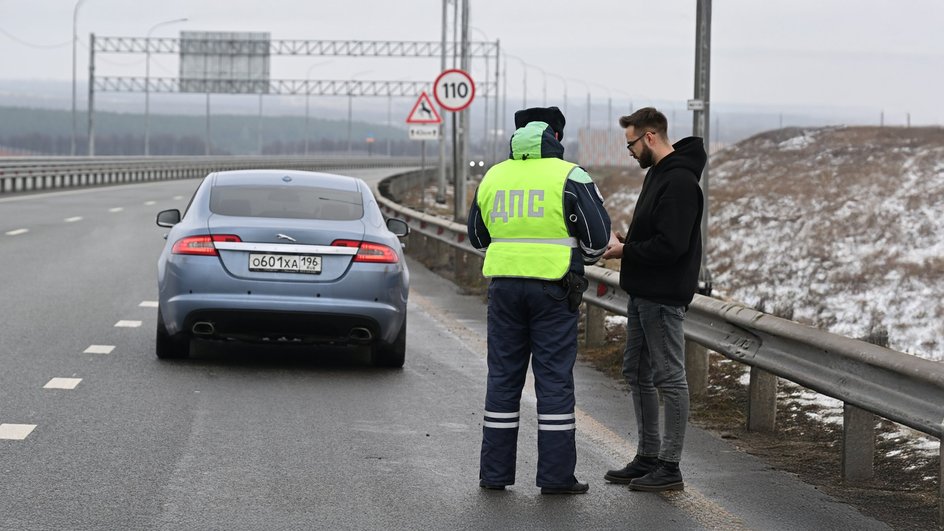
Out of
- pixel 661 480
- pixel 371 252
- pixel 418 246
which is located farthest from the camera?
pixel 418 246

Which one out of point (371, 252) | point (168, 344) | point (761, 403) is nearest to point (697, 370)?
point (761, 403)

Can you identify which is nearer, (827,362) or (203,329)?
(827,362)

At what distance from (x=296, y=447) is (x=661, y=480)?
6.40 feet

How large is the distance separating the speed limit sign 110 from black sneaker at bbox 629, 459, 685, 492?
57.1ft

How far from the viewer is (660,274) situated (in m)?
7.14

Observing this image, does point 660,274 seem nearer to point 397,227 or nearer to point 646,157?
point 646,157

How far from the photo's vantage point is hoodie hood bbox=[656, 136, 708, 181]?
704 cm

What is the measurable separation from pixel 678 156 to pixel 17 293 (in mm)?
10351

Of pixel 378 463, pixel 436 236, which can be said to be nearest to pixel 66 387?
pixel 378 463

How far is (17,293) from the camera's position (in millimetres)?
15789

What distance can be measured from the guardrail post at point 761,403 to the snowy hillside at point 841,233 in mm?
3547

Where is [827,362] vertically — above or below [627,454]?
above

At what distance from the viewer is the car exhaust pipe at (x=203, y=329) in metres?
10.9

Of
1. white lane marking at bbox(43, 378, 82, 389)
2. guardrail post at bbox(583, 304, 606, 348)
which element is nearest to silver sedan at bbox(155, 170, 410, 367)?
white lane marking at bbox(43, 378, 82, 389)
